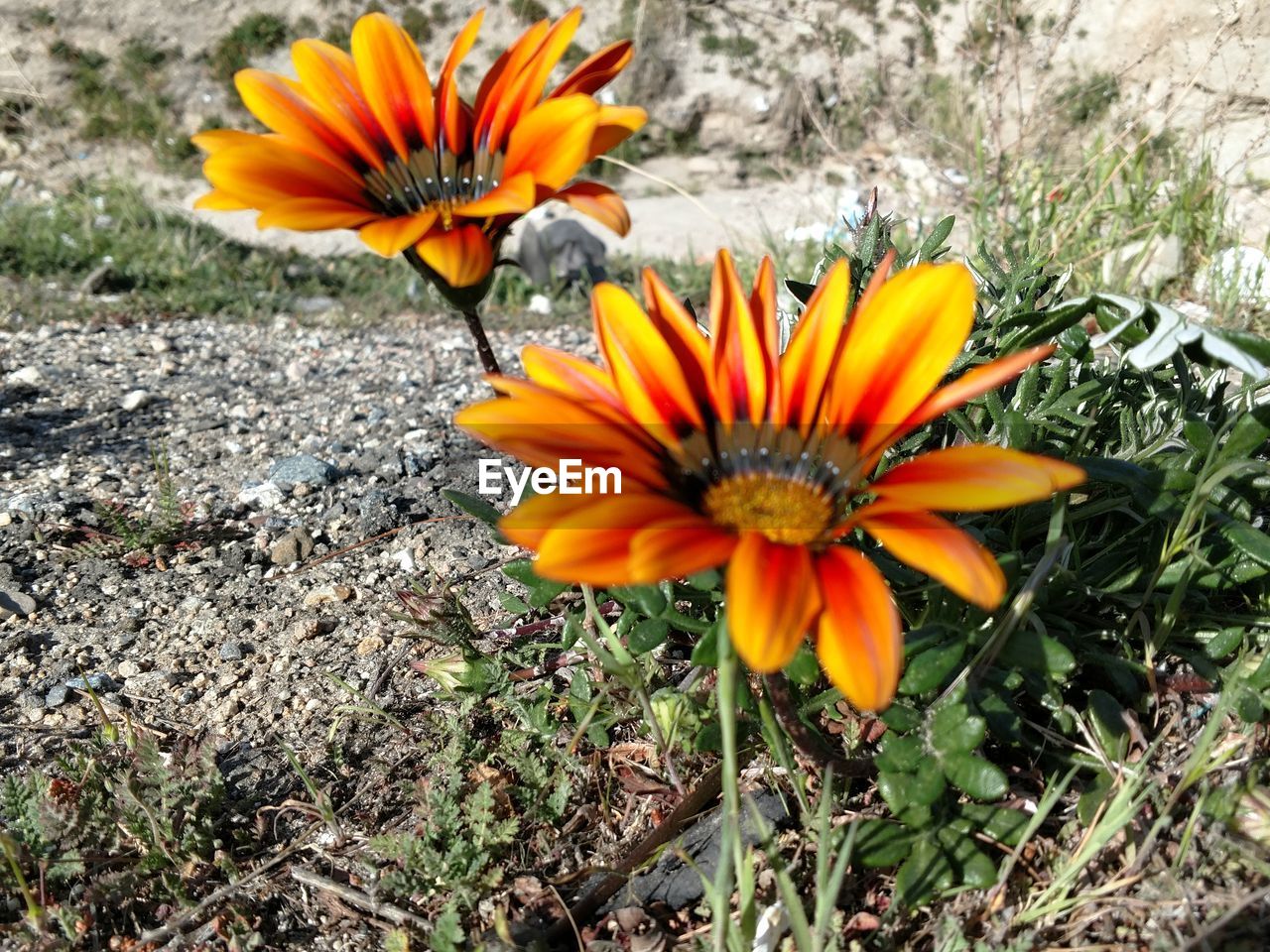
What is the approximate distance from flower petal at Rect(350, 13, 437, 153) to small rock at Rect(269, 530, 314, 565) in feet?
3.69

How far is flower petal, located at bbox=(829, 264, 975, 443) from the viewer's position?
110cm

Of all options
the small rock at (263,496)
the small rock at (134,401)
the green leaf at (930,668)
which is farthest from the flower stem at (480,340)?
the small rock at (134,401)

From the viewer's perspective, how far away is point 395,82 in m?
1.43

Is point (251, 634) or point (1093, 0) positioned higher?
point (1093, 0)

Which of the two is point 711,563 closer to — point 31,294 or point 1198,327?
point 1198,327

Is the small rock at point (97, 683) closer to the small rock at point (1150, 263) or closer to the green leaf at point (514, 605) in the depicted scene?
the green leaf at point (514, 605)

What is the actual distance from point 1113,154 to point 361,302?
337 centimetres

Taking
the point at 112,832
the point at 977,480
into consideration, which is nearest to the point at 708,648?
the point at 977,480

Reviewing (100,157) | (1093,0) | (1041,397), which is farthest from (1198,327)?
(100,157)

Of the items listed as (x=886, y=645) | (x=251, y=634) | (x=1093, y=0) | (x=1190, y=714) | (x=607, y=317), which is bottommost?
(x=251, y=634)

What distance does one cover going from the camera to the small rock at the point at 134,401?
3.02 meters

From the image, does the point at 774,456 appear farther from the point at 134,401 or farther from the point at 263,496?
the point at 134,401

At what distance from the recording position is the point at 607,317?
1.19 m

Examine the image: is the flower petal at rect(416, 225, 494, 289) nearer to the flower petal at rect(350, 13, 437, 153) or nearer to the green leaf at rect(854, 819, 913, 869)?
the flower petal at rect(350, 13, 437, 153)
